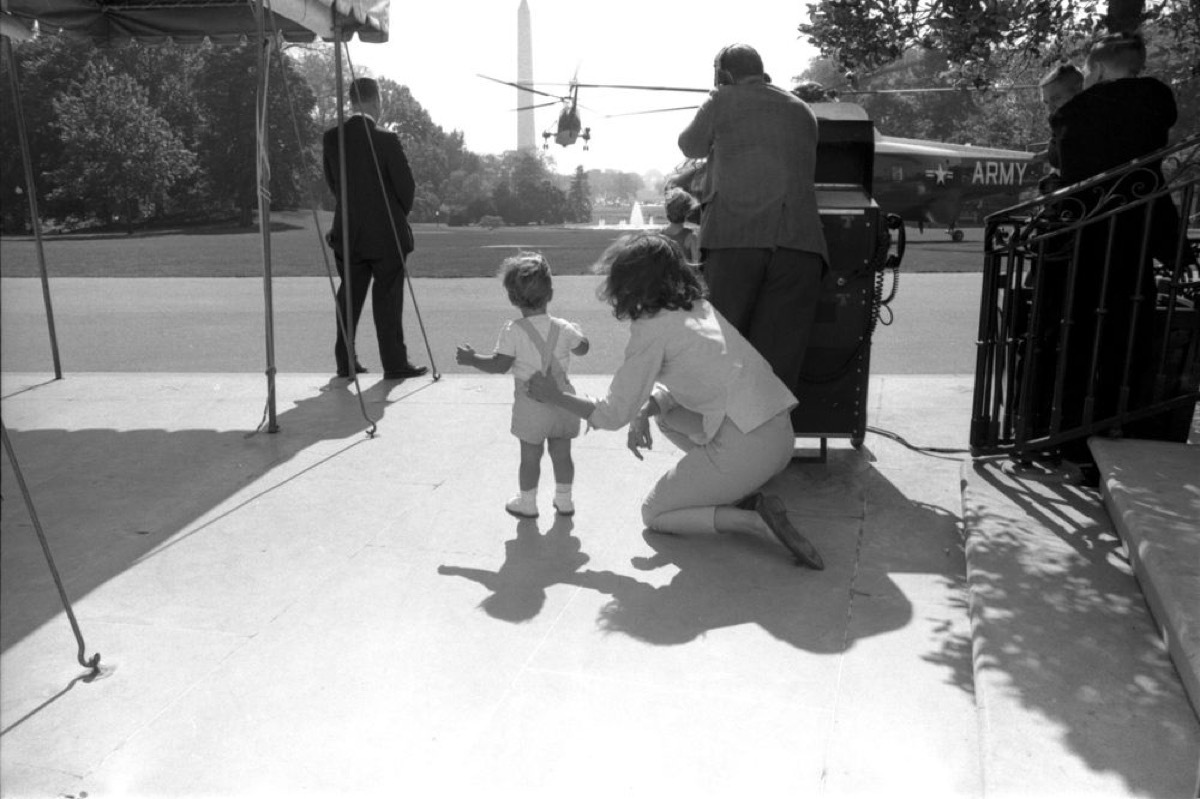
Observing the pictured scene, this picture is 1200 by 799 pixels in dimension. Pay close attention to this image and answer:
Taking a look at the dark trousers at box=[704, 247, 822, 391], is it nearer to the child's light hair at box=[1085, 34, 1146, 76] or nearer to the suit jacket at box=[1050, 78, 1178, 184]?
the suit jacket at box=[1050, 78, 1178, 184]

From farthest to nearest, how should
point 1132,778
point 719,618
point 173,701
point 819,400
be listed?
point 819,400 < point 719,618 < point 173,701 < point 1132,778

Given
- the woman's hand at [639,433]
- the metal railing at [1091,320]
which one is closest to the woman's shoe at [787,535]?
the woman's hand at [639,433]

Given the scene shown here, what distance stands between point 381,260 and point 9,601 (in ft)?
15.1

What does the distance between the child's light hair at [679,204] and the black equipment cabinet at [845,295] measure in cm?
162

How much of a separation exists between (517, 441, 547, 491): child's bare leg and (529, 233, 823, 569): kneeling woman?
1.41 ft

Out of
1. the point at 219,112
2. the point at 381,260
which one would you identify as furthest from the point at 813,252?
the point at 219,112

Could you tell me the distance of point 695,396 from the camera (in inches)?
168

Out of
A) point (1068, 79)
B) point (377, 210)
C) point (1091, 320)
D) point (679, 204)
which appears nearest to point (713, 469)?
point (1091, 320)

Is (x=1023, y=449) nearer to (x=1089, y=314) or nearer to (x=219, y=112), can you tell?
(x=1089, y=314)

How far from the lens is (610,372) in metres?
8.45

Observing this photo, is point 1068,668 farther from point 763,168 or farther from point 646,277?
point 763,168

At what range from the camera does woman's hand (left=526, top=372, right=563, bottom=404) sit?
4152 millimetres

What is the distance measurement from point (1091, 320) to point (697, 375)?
2166 millimetres

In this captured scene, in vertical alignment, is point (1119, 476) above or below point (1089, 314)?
below
